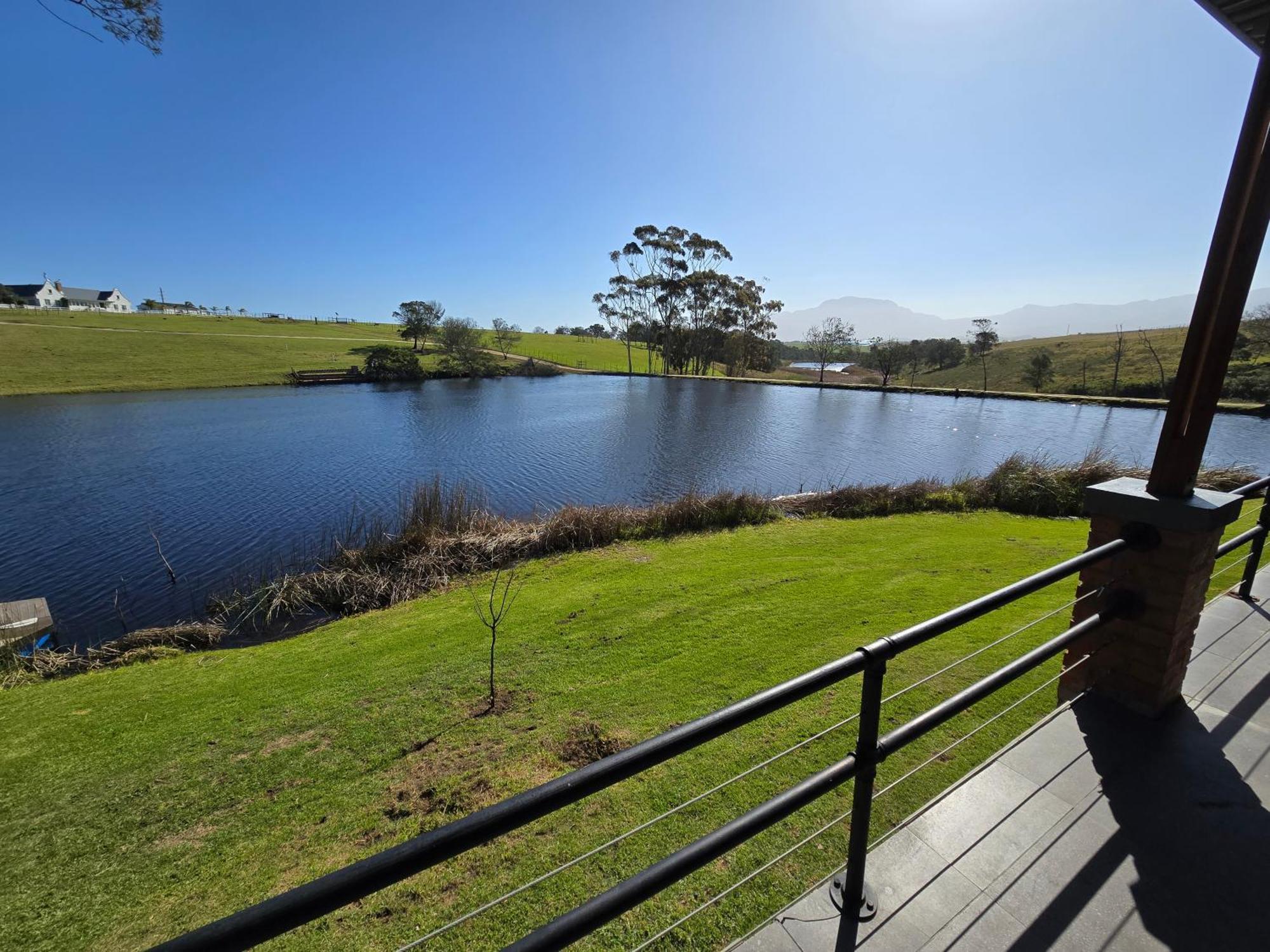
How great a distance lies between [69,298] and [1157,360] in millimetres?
137224

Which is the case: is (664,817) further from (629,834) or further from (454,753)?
(454,753)

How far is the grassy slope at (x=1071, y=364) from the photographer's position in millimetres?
41562

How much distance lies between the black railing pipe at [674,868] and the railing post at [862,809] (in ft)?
0.19

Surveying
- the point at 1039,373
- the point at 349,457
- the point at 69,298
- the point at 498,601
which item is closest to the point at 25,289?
the point at 69,298

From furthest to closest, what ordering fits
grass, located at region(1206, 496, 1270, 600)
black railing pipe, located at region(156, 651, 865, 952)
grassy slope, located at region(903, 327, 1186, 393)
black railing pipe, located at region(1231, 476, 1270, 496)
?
grassy slope, located at region(903, 327, 1186, 393)
grass, located at region(1206, 496, 1270, 600)
black railing pipe, located at region(1231, 476, 1270, 496)
black railing pipe, located at region(156, 651, 865, 952)

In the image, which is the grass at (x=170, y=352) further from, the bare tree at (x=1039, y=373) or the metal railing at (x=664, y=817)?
the metal railing at (x=664, y=817)

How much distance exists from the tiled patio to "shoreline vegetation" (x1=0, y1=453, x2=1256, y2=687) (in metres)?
6.72

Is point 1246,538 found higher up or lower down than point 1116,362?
lower down

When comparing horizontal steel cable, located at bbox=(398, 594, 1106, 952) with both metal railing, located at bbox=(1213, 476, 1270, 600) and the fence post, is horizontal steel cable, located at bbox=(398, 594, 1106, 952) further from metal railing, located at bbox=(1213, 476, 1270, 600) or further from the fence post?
the fence post

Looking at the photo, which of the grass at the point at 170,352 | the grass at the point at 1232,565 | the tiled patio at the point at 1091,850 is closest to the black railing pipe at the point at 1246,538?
the grass at the point at 1232,565

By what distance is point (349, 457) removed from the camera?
1700cm

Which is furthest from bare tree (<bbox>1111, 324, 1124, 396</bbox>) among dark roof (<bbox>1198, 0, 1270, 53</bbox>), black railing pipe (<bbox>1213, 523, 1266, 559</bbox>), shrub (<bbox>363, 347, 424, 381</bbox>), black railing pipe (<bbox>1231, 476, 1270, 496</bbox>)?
shrub (<bbox>363, 347, 424, 381</bbox>)

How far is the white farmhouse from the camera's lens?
73.9 m

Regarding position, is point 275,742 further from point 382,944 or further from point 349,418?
point 349,418
